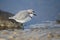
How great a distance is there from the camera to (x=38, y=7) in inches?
121

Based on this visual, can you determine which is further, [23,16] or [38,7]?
[38,7]

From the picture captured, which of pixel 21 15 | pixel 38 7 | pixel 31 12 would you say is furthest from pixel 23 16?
pixel 38 7

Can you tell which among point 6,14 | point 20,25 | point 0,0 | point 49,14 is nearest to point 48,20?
point 49,14

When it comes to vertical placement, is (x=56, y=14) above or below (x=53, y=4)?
below

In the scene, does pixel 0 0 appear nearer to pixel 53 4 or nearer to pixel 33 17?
pixel 33 17

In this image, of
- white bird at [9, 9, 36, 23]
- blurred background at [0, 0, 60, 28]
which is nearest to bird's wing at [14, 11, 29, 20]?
white bird at [9, 9, 36, 23]

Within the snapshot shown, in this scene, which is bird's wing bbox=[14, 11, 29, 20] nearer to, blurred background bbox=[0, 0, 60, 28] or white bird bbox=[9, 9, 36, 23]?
white bird bbox=[9, 9, 36, 23]

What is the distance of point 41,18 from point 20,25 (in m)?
0.42

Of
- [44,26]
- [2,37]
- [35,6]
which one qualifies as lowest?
[2,37]

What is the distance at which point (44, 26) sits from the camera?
2982 mm

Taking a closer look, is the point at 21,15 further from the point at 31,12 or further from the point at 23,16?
the point at 31,12

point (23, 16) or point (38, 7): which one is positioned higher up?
point (38, 7)

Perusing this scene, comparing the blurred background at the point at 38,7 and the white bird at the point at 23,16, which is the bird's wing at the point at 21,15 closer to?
the white bird at the point at 23,16

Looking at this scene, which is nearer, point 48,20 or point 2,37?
point 2,37
